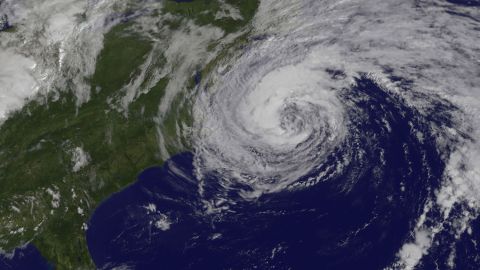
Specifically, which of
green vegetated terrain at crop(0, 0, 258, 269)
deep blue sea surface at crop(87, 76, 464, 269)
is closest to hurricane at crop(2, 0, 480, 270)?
deep blue sea surface at crop(87, 76, 464, 269)

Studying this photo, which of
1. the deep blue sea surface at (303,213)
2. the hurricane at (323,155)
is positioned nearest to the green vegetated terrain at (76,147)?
the hurricane at (323,155)

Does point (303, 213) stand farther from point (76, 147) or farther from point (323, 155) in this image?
point (76, 147)

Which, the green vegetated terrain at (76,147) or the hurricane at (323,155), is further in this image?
the green vegetated terrain at (76,147)

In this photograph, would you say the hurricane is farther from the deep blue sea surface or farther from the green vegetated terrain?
the green vegetated terrain

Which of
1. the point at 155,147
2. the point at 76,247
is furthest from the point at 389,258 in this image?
the point at 76,247

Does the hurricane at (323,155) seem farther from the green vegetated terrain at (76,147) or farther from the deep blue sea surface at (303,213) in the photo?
the green vegetated terrain at (76,147)

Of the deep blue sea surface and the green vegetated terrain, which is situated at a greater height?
the green vegetated terrain

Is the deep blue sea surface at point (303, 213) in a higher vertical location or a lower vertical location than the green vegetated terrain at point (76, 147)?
lower
